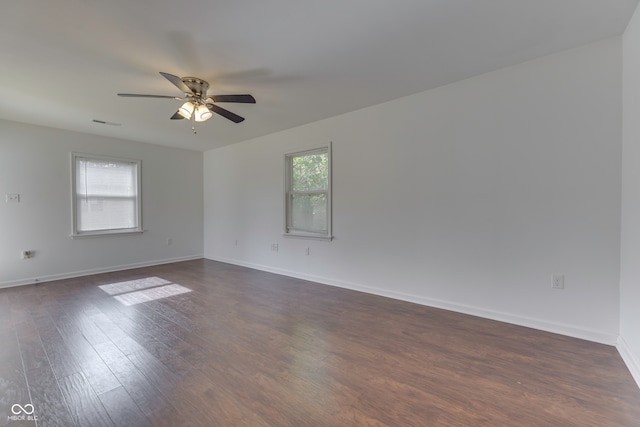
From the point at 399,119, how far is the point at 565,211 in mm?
1852

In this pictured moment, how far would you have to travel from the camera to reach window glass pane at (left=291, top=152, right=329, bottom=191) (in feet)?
13.7

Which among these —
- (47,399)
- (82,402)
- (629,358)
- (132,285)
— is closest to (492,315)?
(629,358)

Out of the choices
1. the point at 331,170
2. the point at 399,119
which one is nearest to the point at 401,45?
the point at 399,119

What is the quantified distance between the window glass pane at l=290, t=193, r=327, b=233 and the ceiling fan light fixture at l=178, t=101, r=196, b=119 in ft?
6.90

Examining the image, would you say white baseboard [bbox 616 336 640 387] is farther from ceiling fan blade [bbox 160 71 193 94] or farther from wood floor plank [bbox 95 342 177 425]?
ceiling fan blade [bbox 160 71 193 94]

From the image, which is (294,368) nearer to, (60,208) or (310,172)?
(310,172)

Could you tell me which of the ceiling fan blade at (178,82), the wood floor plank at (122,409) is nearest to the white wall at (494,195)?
the ceiling fan blade at (178,82)

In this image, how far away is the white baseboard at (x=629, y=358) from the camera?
1.79 metres

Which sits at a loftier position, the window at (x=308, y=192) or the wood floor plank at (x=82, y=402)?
the window at (x=308, y=192)

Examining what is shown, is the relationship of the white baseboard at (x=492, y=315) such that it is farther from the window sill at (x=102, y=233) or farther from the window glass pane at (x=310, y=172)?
the window sill at (x=102, y=233)

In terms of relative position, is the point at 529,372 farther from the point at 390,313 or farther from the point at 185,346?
the point at 185,346

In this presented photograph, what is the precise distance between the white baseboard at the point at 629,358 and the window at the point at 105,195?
21.3 feet

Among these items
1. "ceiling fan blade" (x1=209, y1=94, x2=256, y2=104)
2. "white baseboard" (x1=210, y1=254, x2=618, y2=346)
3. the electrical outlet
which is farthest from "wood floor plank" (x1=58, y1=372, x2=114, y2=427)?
the electrical outlet

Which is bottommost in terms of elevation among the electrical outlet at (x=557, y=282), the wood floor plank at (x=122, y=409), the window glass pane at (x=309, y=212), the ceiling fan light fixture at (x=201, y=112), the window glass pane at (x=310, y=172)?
the wood floor plank at (x=122, y=409)
